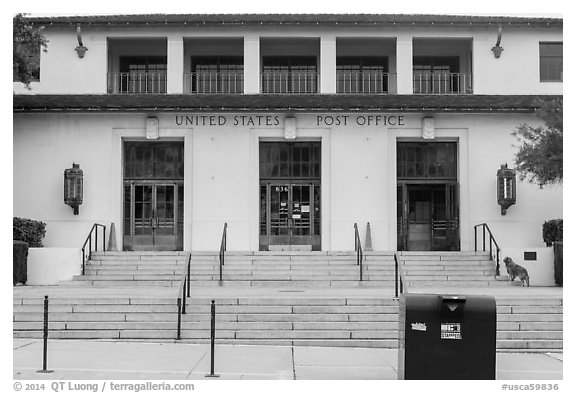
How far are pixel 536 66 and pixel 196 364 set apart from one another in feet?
66.8

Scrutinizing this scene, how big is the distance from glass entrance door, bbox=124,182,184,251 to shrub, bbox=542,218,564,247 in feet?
39.4

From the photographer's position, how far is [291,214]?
27.2 metres

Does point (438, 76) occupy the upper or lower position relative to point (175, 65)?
lower

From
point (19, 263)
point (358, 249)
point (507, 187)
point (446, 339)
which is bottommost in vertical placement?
point (446, 339)

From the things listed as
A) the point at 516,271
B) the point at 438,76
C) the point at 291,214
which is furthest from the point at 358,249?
the point at 438,76

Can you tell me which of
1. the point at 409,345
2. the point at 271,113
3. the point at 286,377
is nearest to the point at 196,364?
the point at 286,377

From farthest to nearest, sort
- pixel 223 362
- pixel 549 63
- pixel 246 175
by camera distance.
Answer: pixel 549 63
pixel 246 175
pixel 223 362

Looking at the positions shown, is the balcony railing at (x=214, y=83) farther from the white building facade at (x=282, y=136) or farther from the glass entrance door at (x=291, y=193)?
the glass entrance door at (x=291, y=193)

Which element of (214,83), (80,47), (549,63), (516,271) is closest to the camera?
(516,271)

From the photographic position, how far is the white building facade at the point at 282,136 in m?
26.1

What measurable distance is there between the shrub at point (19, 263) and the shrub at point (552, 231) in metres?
15.8

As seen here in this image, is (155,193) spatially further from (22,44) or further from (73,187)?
(22,44)

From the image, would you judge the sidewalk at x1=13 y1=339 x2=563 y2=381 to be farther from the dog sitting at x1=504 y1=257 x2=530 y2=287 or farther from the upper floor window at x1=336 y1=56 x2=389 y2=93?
the upper floor window at x1=336 y1=56 x2=389 y2=93

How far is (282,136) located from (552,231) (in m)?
9.22
